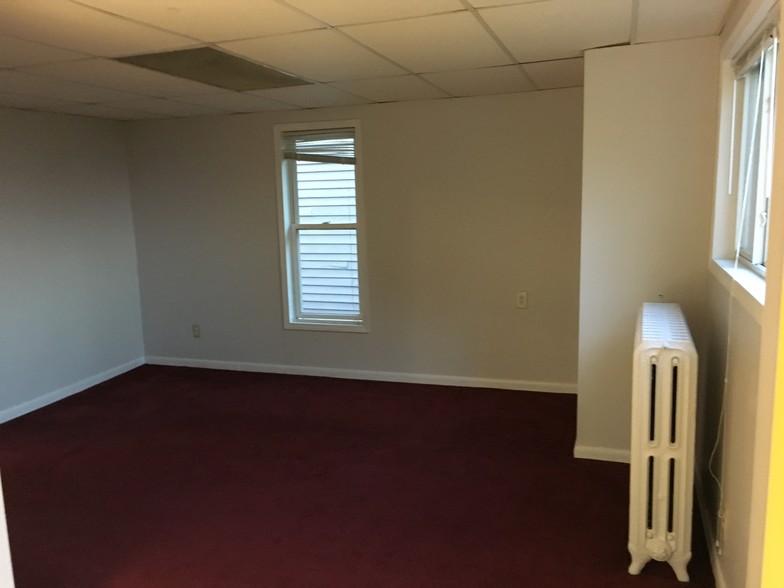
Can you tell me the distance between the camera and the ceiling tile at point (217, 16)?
A: 89.6 inches

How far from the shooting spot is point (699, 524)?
2773 millimetres

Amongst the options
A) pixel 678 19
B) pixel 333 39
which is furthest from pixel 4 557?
pixel 678 19

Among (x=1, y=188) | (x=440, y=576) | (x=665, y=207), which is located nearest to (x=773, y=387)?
(x=440, y=576)

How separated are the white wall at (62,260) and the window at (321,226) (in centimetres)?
148

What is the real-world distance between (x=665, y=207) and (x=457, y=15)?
1.42 meters

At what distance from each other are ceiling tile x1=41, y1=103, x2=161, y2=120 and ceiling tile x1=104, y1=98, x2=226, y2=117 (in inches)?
4.7

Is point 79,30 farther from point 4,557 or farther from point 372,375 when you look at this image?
point 372,375

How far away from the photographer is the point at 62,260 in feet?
15.7

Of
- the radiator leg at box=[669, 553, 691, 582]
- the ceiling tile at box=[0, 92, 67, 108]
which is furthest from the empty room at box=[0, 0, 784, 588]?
the ceiling tile at box=[0, 92, 67, 108]

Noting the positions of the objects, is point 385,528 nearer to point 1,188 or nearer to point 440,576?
point 440,576

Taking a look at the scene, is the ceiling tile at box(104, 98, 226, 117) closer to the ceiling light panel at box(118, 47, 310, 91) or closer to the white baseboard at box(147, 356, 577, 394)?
the ceiling light panel at box(118, 47, 310, 91)

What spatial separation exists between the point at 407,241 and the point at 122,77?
220cm

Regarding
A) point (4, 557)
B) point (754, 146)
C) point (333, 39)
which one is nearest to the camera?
point (4, 557)

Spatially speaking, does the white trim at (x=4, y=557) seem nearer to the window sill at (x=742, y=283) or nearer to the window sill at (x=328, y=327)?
the window sill at (x=742, y=283)
